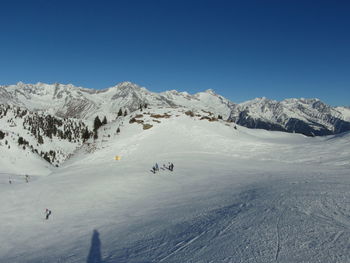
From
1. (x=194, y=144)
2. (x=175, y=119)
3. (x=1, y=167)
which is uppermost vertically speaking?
(x=175, y=119)

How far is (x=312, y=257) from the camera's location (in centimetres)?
870

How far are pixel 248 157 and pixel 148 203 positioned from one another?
88.7 feet

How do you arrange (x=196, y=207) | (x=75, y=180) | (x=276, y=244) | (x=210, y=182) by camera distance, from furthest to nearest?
(x=75, y=180), (x=210, y=182), (x=196, y=207), (x=276, y=244)

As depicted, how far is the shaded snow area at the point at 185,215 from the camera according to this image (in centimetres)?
1034

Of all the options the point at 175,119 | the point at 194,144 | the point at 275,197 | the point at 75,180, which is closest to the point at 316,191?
the point at 275,197

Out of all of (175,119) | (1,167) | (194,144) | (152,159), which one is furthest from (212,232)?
(1,167)

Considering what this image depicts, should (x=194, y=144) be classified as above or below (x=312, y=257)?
above

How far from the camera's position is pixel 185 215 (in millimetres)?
16609

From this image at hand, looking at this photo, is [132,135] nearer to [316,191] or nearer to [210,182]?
[210,182]

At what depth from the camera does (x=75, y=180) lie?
3148cm

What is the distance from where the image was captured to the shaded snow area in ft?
33.9

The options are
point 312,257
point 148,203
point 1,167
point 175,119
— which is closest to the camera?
point 312,257

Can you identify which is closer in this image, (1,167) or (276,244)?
(276,244)

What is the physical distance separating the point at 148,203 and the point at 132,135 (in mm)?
40171
